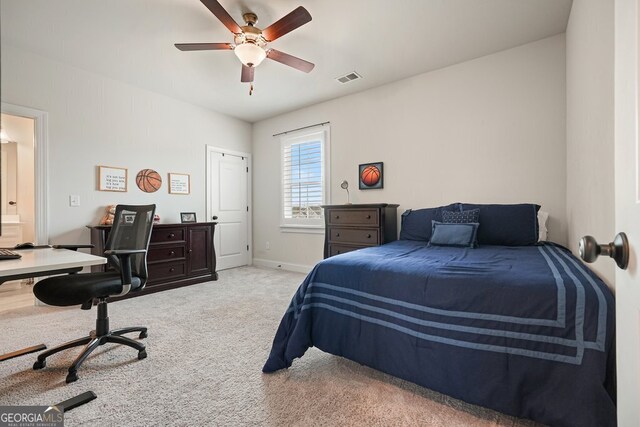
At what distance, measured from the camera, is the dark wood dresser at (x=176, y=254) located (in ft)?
A: 11.8

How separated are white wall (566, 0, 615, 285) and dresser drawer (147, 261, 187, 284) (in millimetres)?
4156

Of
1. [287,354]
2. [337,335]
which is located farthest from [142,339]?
[337,335]

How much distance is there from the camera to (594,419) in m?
1.14

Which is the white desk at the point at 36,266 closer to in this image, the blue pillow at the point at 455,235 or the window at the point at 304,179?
the blue pillow at the point at 455,235

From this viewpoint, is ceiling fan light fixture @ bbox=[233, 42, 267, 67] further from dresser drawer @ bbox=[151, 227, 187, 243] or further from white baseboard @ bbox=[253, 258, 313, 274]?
white baseboard @ bbox=[253, 258, 313, 274]

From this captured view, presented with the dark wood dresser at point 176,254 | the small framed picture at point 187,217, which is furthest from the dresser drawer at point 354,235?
the small framed picture at point 187,217

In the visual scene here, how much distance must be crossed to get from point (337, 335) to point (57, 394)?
161cm

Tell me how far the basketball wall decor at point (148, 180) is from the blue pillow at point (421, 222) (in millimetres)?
3452

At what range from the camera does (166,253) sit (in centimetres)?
380

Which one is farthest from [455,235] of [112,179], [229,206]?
[112,179]

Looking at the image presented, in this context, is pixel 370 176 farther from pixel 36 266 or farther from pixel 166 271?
pixel 36 266

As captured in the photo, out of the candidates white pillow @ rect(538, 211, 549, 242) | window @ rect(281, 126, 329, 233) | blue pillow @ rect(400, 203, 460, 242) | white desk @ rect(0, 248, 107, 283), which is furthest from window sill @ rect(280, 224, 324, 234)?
white desk @ rect(0, 248, 107, 283)

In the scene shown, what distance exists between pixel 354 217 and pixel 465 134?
1585 mm

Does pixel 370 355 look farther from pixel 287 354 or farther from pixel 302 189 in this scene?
pixel 302 189
